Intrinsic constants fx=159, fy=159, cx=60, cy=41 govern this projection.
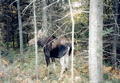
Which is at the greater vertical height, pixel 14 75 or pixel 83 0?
pixel 83 0

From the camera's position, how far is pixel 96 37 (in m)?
5.49

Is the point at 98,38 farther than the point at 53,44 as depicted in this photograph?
No

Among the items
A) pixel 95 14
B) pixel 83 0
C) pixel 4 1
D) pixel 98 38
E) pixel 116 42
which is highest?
pixel 4 1

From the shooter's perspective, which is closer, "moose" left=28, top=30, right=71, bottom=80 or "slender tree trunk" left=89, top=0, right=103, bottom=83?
"slender tree trunk" left=89, top=0, right=103, bottom=83

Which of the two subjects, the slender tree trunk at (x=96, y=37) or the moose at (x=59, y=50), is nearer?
the slender tree trunk at (x=96, y=37)

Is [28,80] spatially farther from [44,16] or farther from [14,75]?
[44,16]

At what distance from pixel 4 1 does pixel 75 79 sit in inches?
425

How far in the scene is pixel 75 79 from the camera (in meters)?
8.13

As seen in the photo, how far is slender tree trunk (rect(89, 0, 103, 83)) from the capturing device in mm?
5395

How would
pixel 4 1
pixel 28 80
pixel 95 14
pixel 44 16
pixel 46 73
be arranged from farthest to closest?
pixel 4 1
pixel 44 16
pixel 46 73
pixel 28 80
pixel 95 14

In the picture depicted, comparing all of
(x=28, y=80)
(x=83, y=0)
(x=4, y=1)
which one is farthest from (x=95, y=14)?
(x=4, y=1)

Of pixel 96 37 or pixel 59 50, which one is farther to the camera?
pixel 59 50

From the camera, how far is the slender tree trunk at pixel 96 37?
17.7 feet

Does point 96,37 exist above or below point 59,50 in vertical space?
above
